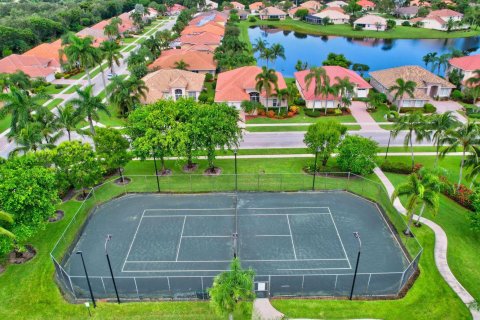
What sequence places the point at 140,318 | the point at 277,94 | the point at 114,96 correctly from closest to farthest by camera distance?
the point at 140,318 → the point at 114,96 → the point at 277,94

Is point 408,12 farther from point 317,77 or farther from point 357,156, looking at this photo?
point 357,156

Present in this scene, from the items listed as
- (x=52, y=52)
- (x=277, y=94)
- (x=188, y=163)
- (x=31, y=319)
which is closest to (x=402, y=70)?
(x=277, y=94)

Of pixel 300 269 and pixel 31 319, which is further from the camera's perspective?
pixel 300 269

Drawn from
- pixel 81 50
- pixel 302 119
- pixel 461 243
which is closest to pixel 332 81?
pixel 302 119

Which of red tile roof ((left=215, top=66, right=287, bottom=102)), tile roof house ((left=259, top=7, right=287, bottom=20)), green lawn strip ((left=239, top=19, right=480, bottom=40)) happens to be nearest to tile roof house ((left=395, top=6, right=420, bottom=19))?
green lawn strip ((left=239, top=19, right=480, bottom=40))

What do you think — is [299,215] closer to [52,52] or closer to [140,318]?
[140,318]

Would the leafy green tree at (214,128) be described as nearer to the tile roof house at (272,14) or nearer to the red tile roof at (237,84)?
the red tile roof at (237,84)
